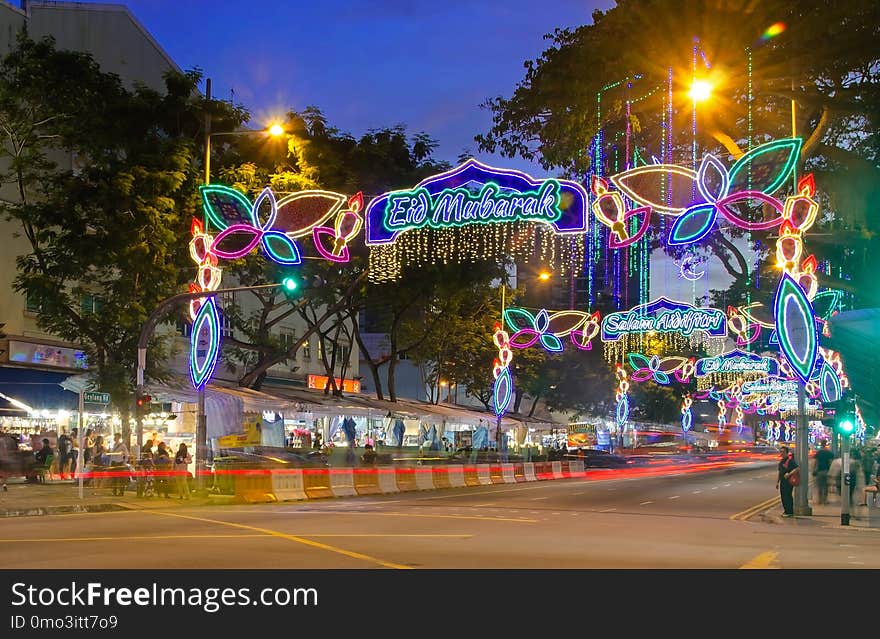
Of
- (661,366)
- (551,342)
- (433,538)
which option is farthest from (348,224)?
(661,366)

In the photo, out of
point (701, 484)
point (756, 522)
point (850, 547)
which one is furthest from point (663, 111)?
point (701, 484)

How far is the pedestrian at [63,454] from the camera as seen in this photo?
37531 millimetres

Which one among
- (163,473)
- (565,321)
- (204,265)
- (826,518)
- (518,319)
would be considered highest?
(204,265)

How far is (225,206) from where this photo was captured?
99.2 feet

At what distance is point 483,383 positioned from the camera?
70.2 meters

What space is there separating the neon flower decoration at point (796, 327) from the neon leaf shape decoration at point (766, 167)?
2325 millimetres

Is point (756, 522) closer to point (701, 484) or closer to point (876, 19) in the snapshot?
point (876, 19)

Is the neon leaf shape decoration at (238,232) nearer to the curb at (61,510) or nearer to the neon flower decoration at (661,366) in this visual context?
the curb at (61,510)

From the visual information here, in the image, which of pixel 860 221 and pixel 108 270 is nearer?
pixel 860 221

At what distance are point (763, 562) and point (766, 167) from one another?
11.9 metres

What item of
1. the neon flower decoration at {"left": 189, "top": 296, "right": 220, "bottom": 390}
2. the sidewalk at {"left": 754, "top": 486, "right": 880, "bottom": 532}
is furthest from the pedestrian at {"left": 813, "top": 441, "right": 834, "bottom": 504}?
the neon flower decoration at {"left": 189, "top": 296, "right": 220, "bottom": 390}

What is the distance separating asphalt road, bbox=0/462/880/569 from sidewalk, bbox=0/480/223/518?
1.99 m

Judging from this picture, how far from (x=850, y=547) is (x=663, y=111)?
49.5ft

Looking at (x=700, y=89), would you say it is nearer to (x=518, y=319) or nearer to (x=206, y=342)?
(x=206, y=342)
